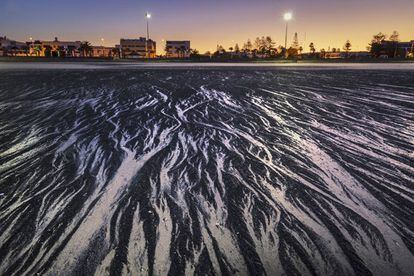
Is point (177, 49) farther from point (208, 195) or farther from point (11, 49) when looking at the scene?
point (208, 195)

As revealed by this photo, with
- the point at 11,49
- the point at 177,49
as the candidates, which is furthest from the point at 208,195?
the point at 11,49

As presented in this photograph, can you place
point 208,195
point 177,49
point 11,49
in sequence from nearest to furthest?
point 208,195 → point 11,49 → point 177,49

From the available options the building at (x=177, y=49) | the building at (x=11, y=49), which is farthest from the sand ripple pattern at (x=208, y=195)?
the building at (x=11, y=49)

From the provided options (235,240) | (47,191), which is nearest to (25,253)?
(47,191)

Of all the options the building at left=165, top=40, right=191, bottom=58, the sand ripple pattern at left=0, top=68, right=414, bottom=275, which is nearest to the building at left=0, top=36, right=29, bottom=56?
the building at left=165, top=40, right=191, bottom=58

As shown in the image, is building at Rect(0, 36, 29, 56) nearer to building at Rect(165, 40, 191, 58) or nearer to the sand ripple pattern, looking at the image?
building at Rect(165, 40, 191, 58)

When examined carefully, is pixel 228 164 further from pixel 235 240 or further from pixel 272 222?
pixel 235 240

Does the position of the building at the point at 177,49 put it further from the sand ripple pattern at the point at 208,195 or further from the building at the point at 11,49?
the sand ripple pattern at the point at 208,195
